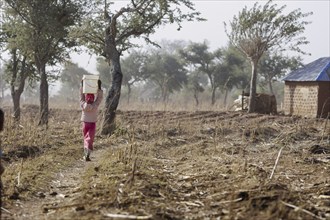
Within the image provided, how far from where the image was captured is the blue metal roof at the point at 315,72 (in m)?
23.6

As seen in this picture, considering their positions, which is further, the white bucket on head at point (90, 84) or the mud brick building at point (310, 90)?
the mud brick building at point (310, 90)

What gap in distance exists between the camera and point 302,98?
24.9m

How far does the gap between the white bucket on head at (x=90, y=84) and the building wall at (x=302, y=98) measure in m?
17.3

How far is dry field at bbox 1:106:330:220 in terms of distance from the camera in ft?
15.8

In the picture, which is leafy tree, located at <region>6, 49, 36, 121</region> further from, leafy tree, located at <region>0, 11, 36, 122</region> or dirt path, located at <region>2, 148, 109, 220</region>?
dirt path, located at <region>2, 148, 109, 220</region>

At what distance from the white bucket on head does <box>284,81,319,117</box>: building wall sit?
1727 centimetres

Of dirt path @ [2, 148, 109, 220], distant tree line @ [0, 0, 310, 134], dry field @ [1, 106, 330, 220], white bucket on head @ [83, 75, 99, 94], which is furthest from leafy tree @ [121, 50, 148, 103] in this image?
dirt path @ [2, 148, 109, 220]

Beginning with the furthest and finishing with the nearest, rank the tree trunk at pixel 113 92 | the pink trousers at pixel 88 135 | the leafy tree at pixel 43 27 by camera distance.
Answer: the leafy tree at pixel 43 27 < the tree trunk at pixel 113 92 < the pink trousers at pixel 88 135

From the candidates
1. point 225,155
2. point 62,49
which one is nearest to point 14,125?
point 225,155

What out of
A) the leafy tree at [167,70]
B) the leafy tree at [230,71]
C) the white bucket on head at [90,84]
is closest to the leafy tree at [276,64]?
the leafy tree at [230,71]

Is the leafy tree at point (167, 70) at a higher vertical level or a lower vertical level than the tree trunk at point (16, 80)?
higher

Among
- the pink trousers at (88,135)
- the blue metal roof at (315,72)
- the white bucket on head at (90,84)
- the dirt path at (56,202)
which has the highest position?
the blue metal roof at (315,72)

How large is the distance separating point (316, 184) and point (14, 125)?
28.1 ft

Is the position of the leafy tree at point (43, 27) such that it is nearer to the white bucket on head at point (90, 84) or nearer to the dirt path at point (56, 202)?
the white bucket on head at point (90, 84)
